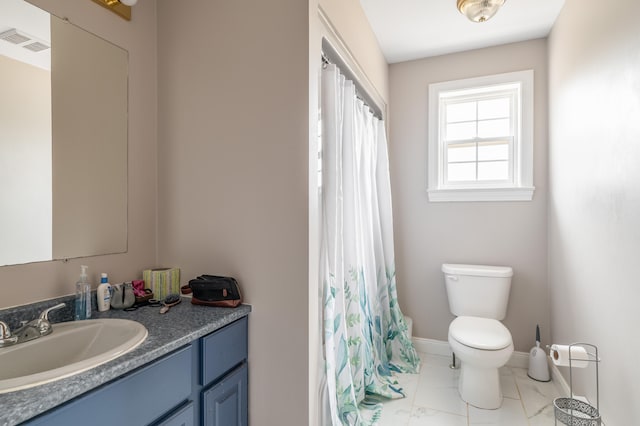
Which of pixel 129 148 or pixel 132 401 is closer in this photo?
pixel 132 401

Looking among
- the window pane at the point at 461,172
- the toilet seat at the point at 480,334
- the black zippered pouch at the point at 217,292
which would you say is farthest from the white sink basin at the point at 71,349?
the window pane at the point at 461,172

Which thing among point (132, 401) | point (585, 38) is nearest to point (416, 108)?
point (585, 38)

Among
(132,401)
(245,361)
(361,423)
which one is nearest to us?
(132,401)

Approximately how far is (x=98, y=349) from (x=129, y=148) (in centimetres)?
91

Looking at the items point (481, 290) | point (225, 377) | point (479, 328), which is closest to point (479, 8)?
point (481, 290)

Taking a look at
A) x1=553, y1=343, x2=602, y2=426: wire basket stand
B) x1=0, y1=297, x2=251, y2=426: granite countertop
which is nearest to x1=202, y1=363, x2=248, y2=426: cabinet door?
x1=0, y1=297, x2=251, y2=426: granite countertop

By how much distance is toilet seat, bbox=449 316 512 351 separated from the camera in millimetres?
1954

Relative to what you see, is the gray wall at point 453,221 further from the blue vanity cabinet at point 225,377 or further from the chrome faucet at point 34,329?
the chrome faucet at point 34,329

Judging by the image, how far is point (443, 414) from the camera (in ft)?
6.45

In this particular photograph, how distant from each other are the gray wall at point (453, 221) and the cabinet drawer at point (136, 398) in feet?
7.15

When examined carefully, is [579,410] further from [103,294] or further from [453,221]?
[103,294]

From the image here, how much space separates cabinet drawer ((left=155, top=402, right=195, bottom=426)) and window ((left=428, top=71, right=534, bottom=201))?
2.32 metres

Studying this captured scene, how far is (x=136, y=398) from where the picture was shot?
0.93m

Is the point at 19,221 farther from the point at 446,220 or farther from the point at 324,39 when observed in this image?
the point at 446,220
